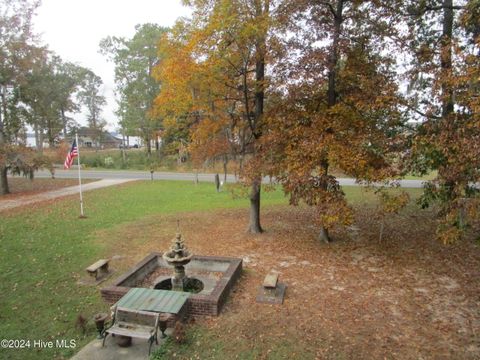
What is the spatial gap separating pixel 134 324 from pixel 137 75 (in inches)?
1209

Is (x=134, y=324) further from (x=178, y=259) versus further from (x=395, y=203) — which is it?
(x=395, y=203)

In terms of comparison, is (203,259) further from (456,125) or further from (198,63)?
(456,125)

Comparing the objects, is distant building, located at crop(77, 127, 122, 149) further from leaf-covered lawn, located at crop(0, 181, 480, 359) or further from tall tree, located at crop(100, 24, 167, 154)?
leaf-covered lawn, located at crop(0, 181, 480, 359)

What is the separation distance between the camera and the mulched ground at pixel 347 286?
470cm

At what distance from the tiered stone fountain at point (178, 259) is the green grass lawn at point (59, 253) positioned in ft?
4.53

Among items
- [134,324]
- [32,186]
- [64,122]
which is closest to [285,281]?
[134,324]

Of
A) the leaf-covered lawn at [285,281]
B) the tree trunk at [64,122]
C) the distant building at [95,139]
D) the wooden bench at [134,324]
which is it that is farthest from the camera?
the distant building at [95,139]

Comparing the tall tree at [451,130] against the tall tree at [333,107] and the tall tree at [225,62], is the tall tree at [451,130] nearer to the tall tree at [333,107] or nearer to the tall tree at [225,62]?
the tall tree at [333,107]

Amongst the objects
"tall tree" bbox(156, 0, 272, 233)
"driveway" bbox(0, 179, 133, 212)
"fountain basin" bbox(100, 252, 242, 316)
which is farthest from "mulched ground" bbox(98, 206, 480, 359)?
"driveway" bbox(0, 179, 133, 212)

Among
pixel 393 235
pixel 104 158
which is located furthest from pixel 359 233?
pixel 104 158

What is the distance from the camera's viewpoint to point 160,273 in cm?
742

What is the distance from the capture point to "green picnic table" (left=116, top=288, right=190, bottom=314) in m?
4.91

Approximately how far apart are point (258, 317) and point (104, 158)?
107 ft

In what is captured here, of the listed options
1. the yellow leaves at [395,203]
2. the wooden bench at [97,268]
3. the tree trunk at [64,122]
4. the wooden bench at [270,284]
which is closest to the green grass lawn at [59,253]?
the wooden bench at [97,268]
